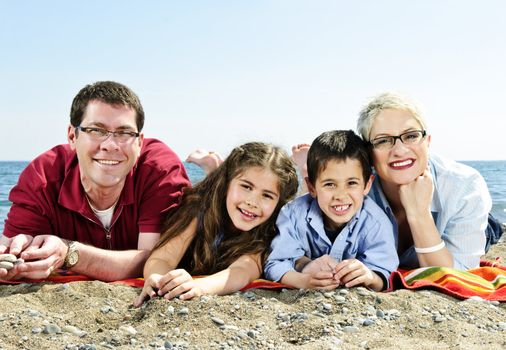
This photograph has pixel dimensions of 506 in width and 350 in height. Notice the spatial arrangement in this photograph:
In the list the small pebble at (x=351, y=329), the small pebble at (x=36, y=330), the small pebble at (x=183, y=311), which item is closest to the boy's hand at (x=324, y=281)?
the small pebble at (x=351, y=329)

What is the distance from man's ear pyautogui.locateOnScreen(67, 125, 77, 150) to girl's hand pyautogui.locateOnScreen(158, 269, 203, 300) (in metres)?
1.83

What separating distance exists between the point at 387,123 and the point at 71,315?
9.89ft

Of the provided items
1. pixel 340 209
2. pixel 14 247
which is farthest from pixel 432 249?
pixel 14 247

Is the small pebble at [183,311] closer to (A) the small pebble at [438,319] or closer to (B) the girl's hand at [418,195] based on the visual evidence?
(A) the small pebble at [438,319]

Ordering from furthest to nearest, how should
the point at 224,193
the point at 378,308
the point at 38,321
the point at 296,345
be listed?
the point at 224,193 < the point at 378,308 < the point at 38,321 < the point at 296,345

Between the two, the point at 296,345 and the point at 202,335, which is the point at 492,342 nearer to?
the point at 296,345

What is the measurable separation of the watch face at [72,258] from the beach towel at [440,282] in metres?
0.18

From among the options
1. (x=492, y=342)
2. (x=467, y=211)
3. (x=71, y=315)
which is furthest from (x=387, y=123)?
(x=71, y=315)

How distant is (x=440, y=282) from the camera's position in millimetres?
4559

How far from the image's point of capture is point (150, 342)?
10.9 feet

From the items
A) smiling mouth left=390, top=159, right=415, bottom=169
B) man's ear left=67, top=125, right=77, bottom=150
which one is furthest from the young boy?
man's ear left=67, top=125, right=77, bottom=150

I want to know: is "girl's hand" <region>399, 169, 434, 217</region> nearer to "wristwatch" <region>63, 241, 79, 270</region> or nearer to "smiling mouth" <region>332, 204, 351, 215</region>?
"smiling mouth" <region>332, 204, 351, 215</region>

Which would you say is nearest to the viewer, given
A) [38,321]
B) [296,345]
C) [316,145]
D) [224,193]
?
[296,345]

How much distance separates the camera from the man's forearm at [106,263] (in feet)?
15.7
